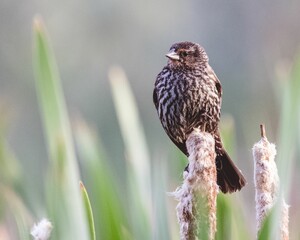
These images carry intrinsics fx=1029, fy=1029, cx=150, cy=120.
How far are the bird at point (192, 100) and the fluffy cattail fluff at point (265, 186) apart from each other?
0.31 metres

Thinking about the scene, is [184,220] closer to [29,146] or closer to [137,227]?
[137,227]

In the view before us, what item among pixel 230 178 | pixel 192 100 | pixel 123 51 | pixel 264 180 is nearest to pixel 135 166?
pixel 192 100

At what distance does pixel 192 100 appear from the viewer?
235cm

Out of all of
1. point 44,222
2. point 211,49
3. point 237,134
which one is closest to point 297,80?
point 44,222

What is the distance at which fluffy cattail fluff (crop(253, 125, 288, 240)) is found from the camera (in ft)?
5.89

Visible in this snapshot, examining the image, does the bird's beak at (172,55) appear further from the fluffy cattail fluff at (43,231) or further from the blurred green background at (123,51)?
the blurred green background at (123,51)

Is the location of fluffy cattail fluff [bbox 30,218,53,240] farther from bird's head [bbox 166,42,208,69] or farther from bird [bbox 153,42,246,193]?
bird's head [bbox 166,42,208,69]

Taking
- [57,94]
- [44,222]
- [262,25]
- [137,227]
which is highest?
[262,25]

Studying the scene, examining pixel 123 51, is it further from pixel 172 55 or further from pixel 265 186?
pixel 265 186

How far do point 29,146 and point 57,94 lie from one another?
10.6m

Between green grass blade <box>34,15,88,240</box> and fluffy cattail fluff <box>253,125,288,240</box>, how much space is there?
32 centimetres

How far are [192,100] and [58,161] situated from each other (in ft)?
2.08

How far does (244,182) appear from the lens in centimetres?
222

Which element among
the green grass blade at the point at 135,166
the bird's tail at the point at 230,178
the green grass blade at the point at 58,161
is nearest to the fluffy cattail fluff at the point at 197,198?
the green grass blade at the point at 58,161
